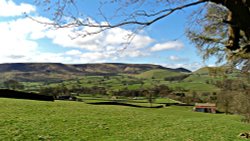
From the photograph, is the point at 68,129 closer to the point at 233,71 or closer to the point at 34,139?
the point at 34,139

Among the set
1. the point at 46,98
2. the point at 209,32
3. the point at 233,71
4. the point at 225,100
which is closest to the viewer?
the point at 209,32

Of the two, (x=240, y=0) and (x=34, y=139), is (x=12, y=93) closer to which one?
(x=34, y=139)

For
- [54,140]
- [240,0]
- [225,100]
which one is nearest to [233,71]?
[54,140]

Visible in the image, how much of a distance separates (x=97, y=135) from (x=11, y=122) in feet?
18.0

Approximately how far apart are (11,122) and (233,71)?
13116 millimetres

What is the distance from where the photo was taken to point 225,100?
76.5m

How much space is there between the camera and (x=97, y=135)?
17.4 m

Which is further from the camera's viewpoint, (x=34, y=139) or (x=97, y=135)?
(x=97, y=135)

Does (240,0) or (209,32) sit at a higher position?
(209,32)

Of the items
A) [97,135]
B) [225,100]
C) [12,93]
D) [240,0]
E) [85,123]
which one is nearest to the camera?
[240,0]

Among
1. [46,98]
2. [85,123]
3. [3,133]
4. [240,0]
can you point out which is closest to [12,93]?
[46,98]

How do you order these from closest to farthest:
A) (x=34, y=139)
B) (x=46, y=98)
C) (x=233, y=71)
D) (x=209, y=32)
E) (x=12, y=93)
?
(x=209, y=32) < (x=34, y=139) < (x=233, y=71) < (x=12, y=93) < (x=46, y=98)

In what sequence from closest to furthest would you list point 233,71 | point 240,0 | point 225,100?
A: point 240,0 → point 233,71 → point 225,100

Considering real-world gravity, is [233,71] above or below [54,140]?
above
